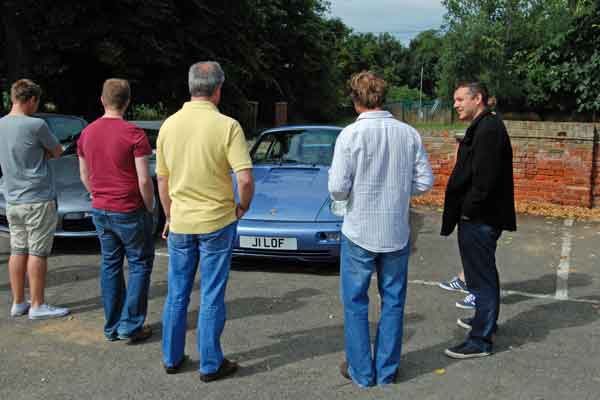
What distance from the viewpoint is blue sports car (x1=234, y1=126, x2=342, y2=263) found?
6273 mm

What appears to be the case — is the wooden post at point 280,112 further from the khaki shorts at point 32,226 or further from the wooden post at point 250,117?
the khaki shorts at point 32,226

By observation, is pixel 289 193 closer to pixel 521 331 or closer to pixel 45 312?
pixel 45 312

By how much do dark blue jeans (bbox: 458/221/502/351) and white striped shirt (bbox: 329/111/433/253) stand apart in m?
0.75

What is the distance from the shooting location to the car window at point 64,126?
1073cm

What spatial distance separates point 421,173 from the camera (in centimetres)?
387

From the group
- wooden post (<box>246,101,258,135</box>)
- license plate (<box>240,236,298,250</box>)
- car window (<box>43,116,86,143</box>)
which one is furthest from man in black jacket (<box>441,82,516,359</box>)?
wooden post (<box>246,101,258,135</box>)

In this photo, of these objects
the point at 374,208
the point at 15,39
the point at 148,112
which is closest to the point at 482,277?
the point at 374,208

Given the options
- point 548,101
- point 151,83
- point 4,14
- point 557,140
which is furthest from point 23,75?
point 548,101

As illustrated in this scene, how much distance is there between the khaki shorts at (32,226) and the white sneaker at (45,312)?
434mm

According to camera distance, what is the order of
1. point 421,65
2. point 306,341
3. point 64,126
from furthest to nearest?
1. point 421,65
2. point 64,126
3. point 306,341

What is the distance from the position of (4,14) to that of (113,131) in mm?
14123

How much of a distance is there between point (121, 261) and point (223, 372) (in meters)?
1.18

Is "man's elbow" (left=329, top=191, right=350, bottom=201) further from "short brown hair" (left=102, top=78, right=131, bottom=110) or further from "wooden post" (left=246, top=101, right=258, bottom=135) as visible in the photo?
"wooden post" (left=246, top=101, right=258, bottom=135)

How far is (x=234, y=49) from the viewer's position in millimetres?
20266
